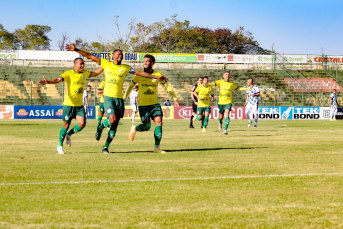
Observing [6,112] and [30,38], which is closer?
[6,112]

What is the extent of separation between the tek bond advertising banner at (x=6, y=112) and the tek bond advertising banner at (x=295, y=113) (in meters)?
20.2

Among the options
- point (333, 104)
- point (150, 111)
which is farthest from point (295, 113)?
point (150, 111)

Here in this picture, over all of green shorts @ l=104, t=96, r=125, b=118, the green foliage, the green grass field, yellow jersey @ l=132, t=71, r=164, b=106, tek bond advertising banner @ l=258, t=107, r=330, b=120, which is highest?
the green foliage

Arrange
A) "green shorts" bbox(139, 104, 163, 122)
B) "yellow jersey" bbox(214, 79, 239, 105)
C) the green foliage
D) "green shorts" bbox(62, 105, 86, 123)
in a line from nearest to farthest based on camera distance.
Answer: "green shorts" bbox(62, 105, 86, 123)
"green shorts" bbox(139, 104, 163, 122)
"yellow jersey" bbox(214, 79, 239, 105)
the green foliage

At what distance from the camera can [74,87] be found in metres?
12.1

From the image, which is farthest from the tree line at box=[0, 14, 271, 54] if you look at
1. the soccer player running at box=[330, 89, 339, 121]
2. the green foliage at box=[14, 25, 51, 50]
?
the soccer player running at box=[330, 89, 339, 121]

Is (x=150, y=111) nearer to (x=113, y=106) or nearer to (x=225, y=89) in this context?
(x=113, y=106)

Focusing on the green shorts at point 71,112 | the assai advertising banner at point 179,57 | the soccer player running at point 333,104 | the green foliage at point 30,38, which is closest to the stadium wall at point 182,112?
the soccer player running at point 333,104

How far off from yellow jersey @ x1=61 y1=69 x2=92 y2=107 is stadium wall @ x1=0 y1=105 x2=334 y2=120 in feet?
94.0

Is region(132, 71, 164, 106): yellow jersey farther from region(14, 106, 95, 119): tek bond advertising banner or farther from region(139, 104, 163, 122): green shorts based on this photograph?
region(14, 106, 95, 119): tek bond advertising banner

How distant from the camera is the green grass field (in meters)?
4.87

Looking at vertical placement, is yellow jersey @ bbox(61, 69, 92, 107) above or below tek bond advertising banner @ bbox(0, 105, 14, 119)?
above

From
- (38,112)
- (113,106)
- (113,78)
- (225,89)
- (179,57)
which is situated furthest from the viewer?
(179,57)

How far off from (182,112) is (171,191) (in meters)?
36.5
